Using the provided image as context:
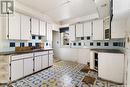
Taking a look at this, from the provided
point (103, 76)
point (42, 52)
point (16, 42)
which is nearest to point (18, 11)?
point (16, 42)

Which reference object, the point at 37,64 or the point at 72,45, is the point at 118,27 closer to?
the point at 72,45

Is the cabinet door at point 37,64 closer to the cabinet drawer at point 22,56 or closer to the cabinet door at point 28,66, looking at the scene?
the cabinet door at point 28,66

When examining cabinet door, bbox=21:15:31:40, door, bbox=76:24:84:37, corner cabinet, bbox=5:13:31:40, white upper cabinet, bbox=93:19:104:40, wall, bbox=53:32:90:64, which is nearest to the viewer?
corner cabinet, bbox=5:13:31:40

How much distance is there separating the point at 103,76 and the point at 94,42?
2.19 metres

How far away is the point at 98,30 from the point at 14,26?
3.40m

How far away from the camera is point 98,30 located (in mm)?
4246

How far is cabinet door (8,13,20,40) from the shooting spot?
2.99 metres

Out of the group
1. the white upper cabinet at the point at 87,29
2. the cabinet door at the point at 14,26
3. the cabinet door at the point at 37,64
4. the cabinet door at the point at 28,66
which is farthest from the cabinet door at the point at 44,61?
the white upper cabinet at the point at 87,29

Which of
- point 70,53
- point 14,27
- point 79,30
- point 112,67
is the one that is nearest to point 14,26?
point 14,27

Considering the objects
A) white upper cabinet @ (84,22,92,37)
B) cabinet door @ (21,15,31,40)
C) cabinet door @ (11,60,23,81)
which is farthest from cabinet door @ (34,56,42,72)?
white upper cabinet @ (84,22,92,37)

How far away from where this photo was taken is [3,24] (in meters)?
3.00

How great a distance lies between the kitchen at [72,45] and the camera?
2.58m

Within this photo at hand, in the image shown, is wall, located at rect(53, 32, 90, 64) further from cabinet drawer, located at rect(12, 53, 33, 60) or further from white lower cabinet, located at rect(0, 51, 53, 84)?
cabinet drawer, located at rect(12, 53, 33, 60)

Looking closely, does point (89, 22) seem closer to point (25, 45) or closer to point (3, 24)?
point (25, 45)
